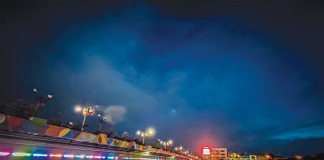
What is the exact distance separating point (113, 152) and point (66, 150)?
9.38 metres

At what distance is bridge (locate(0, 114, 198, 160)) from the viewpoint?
41.7ft

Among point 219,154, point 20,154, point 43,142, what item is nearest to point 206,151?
point 219,154

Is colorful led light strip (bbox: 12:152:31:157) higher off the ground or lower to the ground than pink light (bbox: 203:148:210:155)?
higher

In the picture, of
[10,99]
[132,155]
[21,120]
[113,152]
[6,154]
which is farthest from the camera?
[132,155]

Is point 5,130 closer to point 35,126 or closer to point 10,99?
point 35,126

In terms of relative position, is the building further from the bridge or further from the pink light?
the bridge

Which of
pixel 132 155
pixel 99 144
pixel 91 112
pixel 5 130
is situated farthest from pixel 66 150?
pixel 132 155

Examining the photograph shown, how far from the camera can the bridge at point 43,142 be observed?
12.7 meters

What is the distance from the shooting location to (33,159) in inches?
558

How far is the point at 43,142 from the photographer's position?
15258 millimetres

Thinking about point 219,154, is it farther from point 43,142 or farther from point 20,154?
point 20,154

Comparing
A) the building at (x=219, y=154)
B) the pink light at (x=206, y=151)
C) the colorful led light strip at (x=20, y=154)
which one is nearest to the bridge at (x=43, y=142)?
the colorful led light strip at (x=20, y=154)

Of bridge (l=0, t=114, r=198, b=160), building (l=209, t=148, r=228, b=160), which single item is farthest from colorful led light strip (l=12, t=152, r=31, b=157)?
building (l=209, t=148, r=228, b=160)

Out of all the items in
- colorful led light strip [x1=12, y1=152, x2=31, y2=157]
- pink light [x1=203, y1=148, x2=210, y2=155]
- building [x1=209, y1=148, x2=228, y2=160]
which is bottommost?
building [x1=209, y1=148, x2=228, y2=160]
